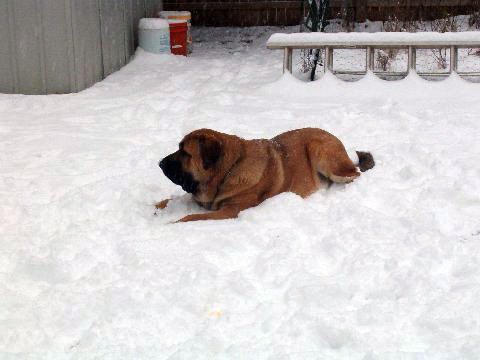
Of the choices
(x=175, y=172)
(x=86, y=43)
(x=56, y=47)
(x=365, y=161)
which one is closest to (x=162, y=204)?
(x=175, y=172)

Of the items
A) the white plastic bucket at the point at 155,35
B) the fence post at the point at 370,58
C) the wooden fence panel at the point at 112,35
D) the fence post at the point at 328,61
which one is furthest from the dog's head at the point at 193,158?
the white plastic bucket at the point at 155,35

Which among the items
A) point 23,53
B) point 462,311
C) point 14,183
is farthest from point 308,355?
point 23,53

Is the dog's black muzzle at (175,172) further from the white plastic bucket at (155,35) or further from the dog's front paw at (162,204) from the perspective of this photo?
the white plastic bucket at (155,35)

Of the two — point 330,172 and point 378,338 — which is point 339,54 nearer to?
point 330,172

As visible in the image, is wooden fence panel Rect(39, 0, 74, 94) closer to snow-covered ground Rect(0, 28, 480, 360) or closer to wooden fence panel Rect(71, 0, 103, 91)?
wooden fence panel Rect(71, 0, 103, 91)

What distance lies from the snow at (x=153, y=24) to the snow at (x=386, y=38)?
2.52m

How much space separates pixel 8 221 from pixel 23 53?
464 cm

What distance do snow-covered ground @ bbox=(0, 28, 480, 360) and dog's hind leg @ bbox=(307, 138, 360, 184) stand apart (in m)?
0.09

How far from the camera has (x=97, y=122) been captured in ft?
25.6

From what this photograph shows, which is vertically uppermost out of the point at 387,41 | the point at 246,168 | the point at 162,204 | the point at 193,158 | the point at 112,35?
the point at 387,41

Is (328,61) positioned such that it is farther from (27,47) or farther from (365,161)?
(365,161)

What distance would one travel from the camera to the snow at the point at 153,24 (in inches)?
438

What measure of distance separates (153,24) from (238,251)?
24.9ft

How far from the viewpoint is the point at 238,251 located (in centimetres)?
418
